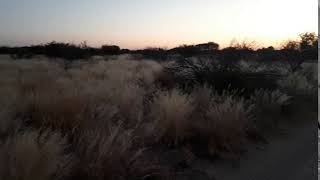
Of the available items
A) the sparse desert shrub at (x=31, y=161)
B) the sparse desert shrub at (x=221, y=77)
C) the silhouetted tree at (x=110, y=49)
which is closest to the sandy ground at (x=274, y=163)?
the sparse desert shrub at (x=31, y=161)

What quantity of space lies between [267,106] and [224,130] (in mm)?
3028

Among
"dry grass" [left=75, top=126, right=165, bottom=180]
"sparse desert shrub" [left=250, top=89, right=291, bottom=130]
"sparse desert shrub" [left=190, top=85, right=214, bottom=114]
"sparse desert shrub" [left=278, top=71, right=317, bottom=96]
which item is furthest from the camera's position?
"sparse desert shrub" [left=278, top=71, right=317, bottom=96]

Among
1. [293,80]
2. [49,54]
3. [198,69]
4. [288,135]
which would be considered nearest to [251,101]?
[288,135]

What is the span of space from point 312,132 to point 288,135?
58 cm

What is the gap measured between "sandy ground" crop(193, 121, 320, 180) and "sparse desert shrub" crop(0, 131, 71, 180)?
2.45 metres

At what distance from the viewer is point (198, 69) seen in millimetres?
12680

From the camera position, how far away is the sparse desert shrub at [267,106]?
9.53m

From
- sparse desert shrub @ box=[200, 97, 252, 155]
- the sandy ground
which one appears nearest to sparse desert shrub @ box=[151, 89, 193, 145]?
sparse desert shrub @ box=[200, 97, 252, 155]

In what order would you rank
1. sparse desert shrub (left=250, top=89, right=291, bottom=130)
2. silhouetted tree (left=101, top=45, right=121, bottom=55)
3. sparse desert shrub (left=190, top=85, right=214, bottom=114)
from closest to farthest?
sparse desert shrub (left=190, top=85, right=214, bottom=114) < sparse desert shrub (left=250, top=89, right=291, bottom=130) < silhouetted tree (left=101, top=45, right=121, bottom=55)

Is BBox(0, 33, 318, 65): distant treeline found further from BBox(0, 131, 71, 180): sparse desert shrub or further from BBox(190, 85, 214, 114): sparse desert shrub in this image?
BBox(0, 131, 71, 180): sparse desert shrub

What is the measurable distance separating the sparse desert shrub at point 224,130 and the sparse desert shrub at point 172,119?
30 centimetres

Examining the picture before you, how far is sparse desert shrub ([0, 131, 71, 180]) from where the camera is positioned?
14.1 ft

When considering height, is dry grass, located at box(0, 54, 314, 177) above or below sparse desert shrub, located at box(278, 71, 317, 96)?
above

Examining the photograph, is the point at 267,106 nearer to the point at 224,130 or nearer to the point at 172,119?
the point at 224,130
